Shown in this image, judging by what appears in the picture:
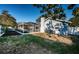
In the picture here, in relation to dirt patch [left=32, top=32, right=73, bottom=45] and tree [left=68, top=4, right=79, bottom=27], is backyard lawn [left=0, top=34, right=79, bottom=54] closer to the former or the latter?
dirt patch [left=32, top=32, right=73, bottom=45]

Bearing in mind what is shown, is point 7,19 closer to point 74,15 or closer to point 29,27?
point 29,27

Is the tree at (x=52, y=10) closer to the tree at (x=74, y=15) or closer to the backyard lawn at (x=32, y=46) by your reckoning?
the tree at (x=74, y=15)

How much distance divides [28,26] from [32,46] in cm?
39

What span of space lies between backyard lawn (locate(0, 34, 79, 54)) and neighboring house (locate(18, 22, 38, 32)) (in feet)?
0.40

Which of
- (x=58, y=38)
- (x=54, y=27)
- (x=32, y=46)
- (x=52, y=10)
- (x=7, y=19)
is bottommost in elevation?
(x=32, y=46)

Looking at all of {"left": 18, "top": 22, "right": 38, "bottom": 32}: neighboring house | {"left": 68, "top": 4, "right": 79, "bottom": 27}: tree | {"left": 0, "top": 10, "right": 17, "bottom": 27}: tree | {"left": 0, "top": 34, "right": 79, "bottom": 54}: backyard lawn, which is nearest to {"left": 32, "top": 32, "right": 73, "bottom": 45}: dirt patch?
{"left": 0, "top": 34, "right": 79, "bottom": 54}: backyard lawn

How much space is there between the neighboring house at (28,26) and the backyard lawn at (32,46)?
0.12m

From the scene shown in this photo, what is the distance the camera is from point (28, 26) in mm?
8352

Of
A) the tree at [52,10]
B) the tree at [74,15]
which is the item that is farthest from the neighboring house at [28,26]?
the tree at [74,15]

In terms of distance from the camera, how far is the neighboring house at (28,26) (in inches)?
328

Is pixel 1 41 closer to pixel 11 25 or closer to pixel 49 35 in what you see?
pixel 11 25

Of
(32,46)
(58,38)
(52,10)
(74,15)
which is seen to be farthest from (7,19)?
(74,15)

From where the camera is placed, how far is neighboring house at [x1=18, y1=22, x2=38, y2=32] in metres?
8.33

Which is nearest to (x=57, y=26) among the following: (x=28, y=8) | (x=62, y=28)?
(x=62, y=28)
